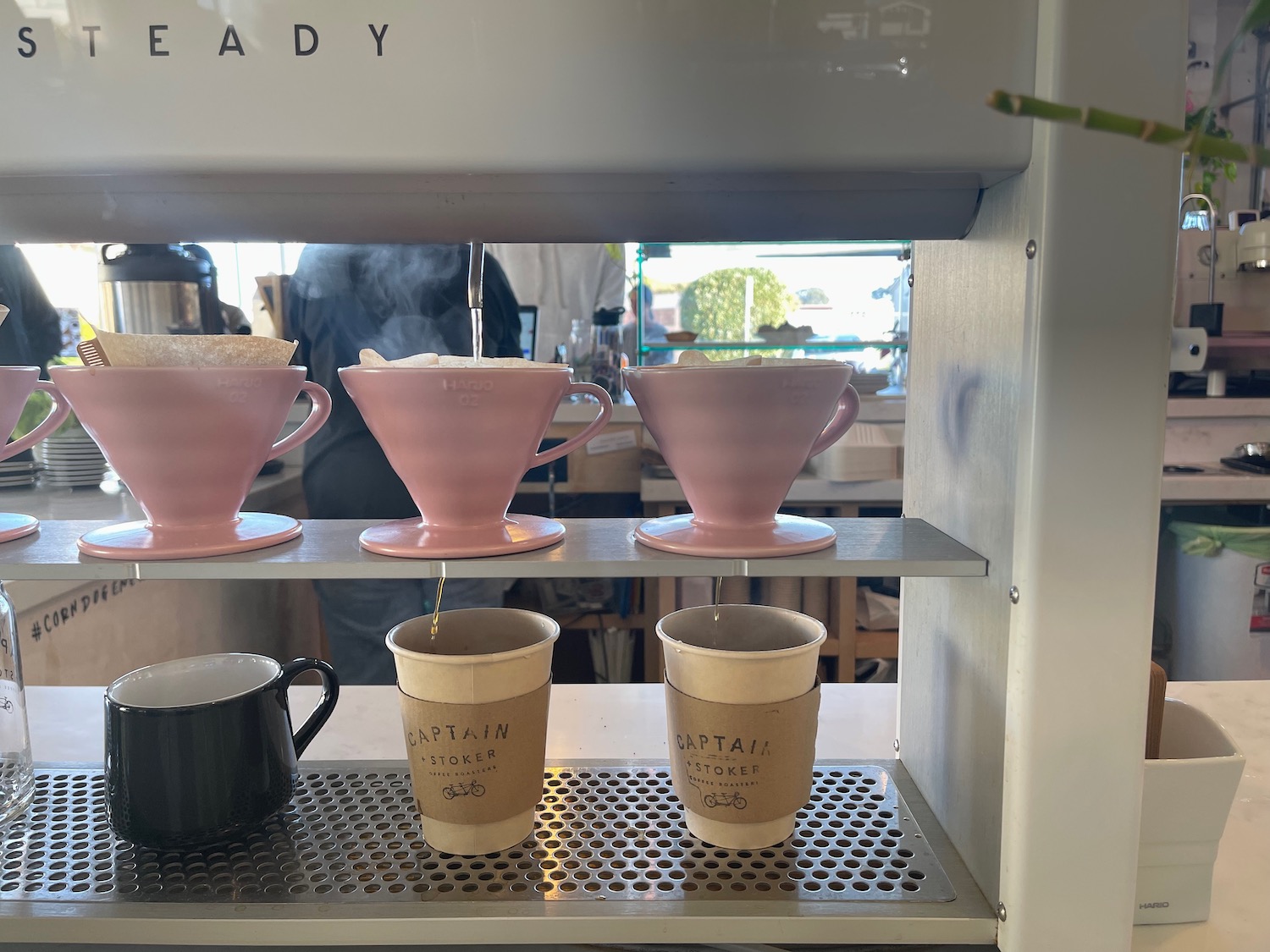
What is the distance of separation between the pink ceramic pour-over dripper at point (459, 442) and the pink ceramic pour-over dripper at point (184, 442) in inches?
2.0

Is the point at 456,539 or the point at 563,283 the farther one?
the point at 563,283

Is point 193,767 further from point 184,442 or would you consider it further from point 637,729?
point 637,729

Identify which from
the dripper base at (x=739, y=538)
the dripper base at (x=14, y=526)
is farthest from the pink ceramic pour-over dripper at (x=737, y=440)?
the dripper base at (x=14, y=526)

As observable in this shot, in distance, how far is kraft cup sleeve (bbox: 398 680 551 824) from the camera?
0.48 metres

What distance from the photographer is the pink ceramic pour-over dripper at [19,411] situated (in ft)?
1.58

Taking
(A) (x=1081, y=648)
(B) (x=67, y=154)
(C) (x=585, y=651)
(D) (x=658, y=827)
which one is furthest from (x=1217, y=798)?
(C) (x=585, y=651)

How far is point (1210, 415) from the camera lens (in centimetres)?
205

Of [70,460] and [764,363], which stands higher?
[764,363]

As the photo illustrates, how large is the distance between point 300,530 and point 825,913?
14.0 inches

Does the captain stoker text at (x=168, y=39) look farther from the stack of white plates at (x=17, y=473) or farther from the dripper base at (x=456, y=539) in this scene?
the stack of white plates at (x=17, y=473)

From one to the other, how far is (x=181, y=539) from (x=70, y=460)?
4.02ft

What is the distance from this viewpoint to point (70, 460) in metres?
1.47

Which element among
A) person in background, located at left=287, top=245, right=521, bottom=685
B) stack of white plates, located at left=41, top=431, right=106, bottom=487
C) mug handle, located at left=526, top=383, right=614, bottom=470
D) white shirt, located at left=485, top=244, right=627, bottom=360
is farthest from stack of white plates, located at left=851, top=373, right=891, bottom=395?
mug handle, located at left=526, top=383, right=614, bottom=470

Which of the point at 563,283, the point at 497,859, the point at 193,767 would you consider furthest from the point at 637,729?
the point at 563,283
